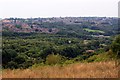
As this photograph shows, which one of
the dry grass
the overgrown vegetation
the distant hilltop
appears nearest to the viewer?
the dry grass

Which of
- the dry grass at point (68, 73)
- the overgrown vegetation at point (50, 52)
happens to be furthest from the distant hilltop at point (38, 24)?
the dry grass at point (68, 73)

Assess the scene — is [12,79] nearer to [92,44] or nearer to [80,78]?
[80,78]

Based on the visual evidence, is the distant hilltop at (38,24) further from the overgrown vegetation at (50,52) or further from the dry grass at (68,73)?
the dry grass at (68,73)

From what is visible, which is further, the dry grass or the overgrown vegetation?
the overgrown vegetation

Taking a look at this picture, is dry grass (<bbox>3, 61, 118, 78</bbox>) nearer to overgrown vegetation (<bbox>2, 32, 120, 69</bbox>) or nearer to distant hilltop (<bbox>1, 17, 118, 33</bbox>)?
overgrown vegetation (<bbox>2, 32, 120, 69</bbox>)

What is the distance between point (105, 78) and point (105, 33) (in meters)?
69.6

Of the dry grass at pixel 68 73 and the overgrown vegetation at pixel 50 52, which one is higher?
the dry grass at pixel 68 73

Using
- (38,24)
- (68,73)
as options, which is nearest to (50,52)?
(68,73)

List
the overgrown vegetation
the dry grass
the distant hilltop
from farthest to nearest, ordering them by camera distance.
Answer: the distant hilltop < the overgrown vegetation < the dry grass

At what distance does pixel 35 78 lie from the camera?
3.40 meters

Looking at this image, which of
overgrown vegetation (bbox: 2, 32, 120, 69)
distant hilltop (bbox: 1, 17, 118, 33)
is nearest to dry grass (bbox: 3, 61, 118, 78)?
overgrown vegetation (bbox: 2, 32, 120, 69)

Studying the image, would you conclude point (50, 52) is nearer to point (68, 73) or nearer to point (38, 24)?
point (68, 73)

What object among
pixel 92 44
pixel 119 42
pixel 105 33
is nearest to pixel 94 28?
pixel 105 33

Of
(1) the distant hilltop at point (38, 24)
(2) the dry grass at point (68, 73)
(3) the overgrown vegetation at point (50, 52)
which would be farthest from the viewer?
(1) the distant hilltop at point (38, 24)
